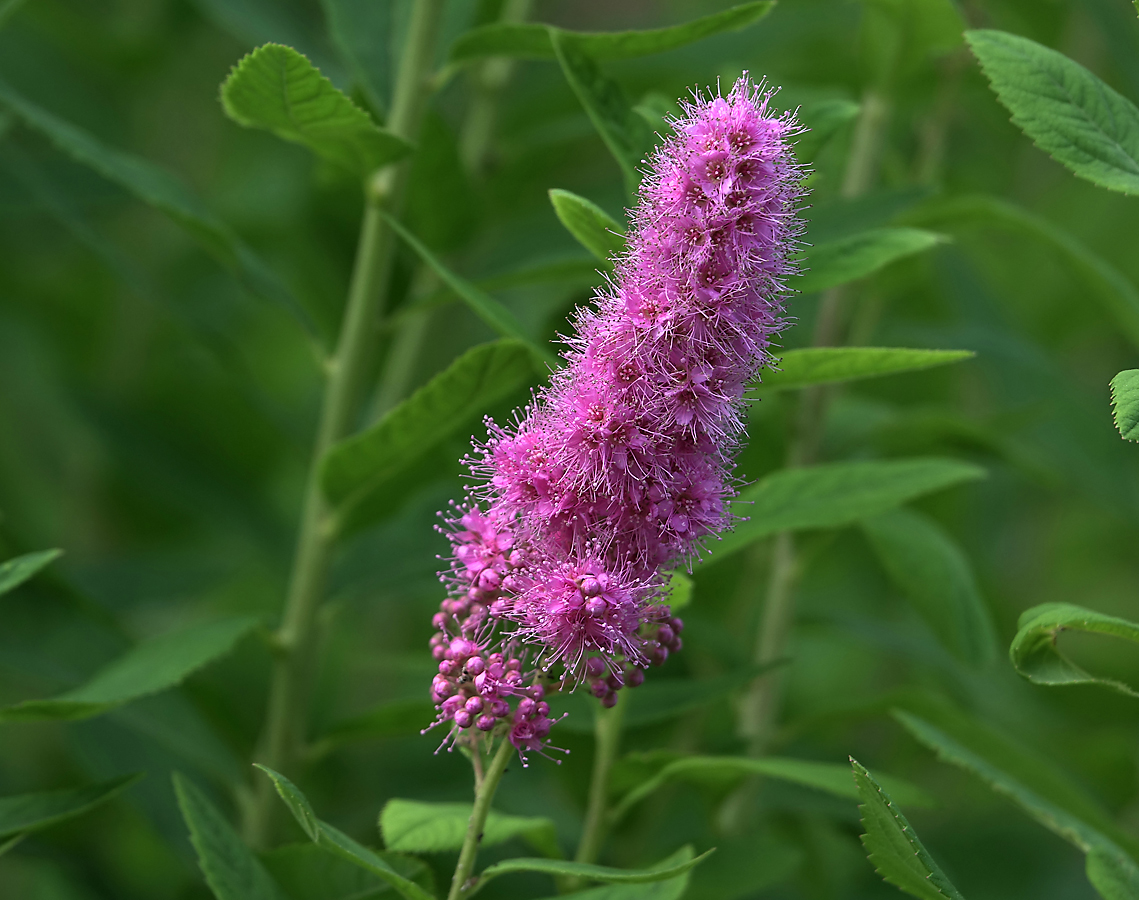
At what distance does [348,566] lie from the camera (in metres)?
1.37

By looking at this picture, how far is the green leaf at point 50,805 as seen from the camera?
2.94ft

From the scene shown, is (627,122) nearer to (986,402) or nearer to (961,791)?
(961,791)

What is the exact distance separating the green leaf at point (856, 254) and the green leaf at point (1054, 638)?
27 cm

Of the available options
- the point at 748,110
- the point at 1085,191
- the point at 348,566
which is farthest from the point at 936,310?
the point at 748,110

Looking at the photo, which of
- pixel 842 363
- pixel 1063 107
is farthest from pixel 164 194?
pixel 1063 107

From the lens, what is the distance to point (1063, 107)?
0.83 m

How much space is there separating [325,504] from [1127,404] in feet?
2.32

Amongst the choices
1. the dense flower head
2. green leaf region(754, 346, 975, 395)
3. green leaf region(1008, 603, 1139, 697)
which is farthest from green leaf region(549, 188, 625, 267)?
green leaf region(1008, 603, 1139, 697)

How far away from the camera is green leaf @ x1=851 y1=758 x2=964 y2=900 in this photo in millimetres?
744

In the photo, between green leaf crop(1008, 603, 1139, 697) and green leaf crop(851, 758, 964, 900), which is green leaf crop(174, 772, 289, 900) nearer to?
green leaf crop(851, 758, 964, 900)

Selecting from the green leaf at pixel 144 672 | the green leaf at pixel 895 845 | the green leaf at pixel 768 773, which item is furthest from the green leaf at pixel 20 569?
the green leaf at pixel 895 845

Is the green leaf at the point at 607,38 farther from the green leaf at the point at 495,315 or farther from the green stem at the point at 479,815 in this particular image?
the green stem at the point at 479,815

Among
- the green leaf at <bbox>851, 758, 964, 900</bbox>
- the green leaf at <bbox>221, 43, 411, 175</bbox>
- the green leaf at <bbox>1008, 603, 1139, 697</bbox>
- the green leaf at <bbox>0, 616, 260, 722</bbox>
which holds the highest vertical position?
the green leaf at <bbox>221, 43, 411, 175</bbox>

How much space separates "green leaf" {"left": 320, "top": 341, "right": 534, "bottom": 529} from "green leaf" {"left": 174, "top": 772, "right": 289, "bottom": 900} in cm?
30
